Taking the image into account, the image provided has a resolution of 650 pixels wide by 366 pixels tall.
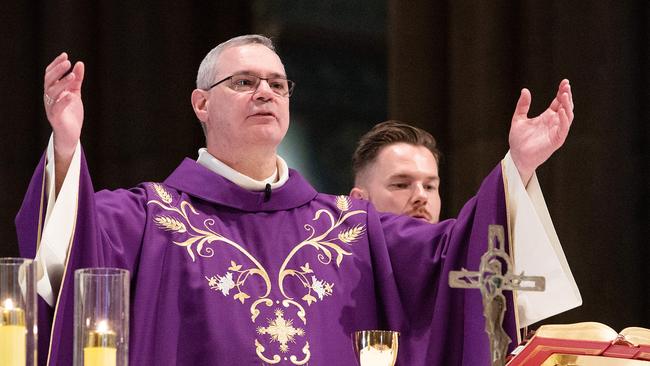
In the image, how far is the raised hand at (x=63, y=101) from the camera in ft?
11.3

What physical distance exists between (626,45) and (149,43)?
2603 millimetres

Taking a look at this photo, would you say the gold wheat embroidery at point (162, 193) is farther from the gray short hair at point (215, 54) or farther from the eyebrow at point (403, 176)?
the eyebrow at point (403, 176)

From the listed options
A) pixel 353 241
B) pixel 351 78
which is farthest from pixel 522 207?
pixel 351 78

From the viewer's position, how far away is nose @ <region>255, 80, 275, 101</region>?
437cm

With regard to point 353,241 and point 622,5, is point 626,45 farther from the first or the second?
point 353,241

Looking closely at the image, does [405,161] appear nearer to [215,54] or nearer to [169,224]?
[215,54]

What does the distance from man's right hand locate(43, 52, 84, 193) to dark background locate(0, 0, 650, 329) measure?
2.57 m

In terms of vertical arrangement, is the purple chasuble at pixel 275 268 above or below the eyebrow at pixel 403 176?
below

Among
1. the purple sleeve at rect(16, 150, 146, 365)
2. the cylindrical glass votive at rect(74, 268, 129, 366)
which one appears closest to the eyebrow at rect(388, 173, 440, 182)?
the purple sleeve at rect(16, 150, 146, 365)

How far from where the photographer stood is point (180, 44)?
7.09m

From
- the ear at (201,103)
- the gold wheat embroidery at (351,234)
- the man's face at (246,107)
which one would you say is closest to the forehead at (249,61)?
the man's face at (246,107)

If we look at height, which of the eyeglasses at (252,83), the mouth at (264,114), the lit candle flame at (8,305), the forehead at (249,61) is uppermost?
the forehead at (249,61)

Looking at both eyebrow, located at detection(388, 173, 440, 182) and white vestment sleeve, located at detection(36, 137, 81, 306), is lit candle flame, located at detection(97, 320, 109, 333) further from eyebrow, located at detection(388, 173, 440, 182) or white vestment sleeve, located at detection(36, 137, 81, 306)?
eyebrow, located at detection(388, 173, 440, 182)

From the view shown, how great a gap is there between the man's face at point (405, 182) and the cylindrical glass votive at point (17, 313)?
252cm
